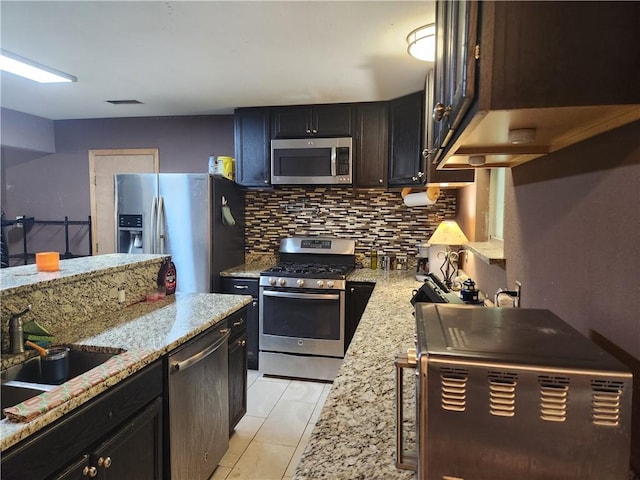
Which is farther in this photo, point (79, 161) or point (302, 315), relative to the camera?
point (79, 161)

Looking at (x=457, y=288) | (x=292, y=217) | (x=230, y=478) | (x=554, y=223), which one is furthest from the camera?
(x=292, y=217)

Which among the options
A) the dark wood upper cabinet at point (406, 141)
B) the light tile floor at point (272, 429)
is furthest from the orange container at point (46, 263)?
the dark wood upper cabinet at point (406, 141)

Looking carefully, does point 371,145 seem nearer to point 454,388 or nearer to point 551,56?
point 551,56

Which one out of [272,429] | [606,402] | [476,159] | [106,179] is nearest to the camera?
[606,402]

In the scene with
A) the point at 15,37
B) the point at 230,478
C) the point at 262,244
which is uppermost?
the point at 15,37

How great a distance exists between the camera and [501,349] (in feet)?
2.37

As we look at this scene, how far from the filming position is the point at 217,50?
2.39 m

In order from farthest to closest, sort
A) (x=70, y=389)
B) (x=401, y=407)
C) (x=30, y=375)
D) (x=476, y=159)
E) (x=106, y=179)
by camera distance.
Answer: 1. (x=106, y=179)
2. (x=30, y=375)
3. (x=476, y=159)
4. (x=70, y=389)
5. (x=401, y=407)

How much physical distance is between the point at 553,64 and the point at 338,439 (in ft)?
3.04

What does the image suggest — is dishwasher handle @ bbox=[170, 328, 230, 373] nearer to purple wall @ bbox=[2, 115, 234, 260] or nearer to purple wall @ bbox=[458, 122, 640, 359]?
purple wall @ bbox=[458, 122, 640, 359]

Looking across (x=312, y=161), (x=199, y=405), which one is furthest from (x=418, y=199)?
(x=199, y=405)

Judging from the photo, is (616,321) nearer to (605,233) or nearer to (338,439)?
(605,233)

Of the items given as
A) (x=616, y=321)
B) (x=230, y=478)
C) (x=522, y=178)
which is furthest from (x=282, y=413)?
(x=616, y=321)

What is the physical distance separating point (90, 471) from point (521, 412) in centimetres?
134
